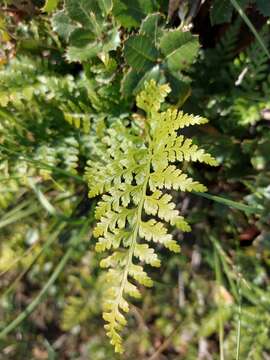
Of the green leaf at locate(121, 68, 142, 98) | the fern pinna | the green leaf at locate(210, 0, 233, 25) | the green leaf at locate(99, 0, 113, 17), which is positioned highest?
→ the green leaf at locate(210, 0, 233, 25)

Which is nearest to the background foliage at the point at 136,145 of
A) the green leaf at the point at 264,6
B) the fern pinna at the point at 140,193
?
the green leaf at the point at 264,6

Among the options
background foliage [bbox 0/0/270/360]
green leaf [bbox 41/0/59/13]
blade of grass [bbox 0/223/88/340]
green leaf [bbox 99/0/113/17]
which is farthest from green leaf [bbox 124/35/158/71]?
blade of grass [bbox 0/223/88/340]

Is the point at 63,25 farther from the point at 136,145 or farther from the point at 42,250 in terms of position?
the point at 42,250

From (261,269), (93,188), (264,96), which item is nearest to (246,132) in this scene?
(264,96)

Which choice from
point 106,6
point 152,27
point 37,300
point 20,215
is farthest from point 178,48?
point 37,300

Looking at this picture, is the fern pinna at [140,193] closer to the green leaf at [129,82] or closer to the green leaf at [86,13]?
the green leaf at [129,82]

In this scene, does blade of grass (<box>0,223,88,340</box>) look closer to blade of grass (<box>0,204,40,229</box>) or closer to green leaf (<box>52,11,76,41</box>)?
blade of grass (<box>0,204,40,229</box>)

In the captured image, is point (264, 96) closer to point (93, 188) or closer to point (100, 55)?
point (100, 55)
